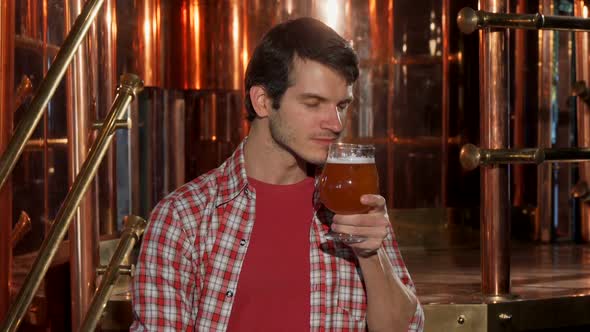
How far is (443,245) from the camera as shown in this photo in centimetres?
431

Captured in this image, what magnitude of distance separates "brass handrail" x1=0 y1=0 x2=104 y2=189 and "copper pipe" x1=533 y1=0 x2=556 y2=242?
2.44m

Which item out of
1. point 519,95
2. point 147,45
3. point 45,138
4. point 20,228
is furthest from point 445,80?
point 20,228

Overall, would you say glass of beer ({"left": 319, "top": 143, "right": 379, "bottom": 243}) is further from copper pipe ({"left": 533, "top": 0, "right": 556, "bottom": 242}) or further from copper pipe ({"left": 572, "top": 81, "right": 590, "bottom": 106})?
copper pipe ({"left": 533, "top": 0, "right": 556, "bottom": 242})

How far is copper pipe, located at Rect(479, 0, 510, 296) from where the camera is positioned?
285 centimetres

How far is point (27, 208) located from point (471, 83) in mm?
2107

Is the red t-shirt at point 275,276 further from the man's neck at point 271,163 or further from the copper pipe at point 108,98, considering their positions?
the copper pipe at point 108,98

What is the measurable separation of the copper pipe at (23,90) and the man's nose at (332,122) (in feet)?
4.17

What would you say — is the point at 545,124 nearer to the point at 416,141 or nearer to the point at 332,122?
the point at 416,141

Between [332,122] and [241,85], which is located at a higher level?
[241,85]

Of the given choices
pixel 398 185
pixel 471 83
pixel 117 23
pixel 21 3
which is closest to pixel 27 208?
pixel 21 3

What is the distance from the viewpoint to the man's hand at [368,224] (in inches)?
77.2

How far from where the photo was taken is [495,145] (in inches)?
112

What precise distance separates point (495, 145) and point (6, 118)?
4.94ft

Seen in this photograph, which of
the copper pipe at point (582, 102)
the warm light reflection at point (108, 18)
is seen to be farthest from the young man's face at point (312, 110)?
the copper pipe at point (582, 102)
